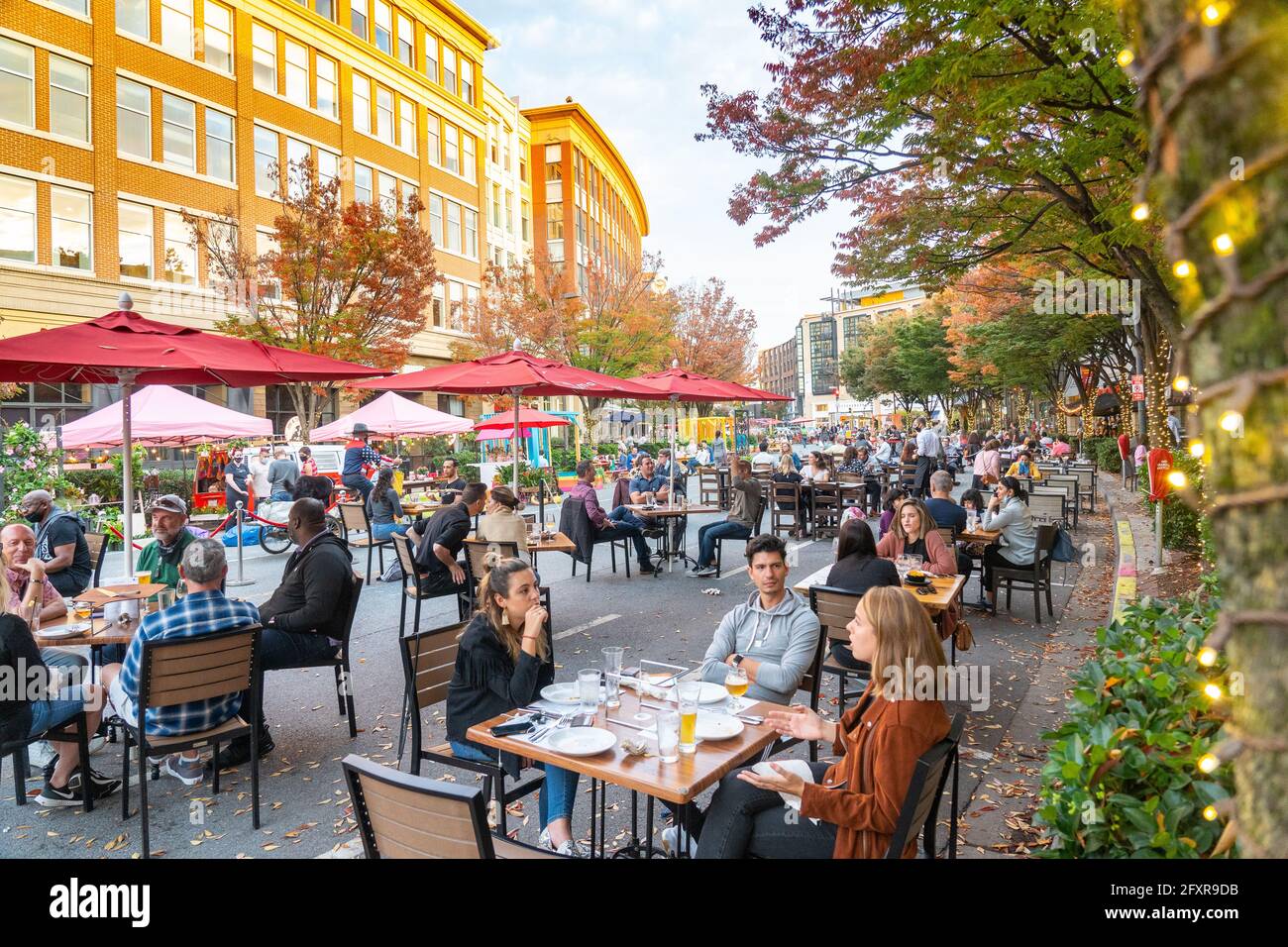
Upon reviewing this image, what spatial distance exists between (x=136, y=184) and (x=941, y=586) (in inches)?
1107

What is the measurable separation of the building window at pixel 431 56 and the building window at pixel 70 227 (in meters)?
20.0

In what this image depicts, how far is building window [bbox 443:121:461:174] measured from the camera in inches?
1571

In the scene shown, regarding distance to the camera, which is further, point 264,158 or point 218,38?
point 264,158

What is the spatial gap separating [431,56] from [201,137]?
15.6 metres

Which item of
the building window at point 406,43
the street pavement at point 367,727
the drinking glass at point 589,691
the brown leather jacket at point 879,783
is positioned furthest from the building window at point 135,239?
the brown leather jacket at point 879,783

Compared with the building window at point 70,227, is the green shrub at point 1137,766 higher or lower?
lower

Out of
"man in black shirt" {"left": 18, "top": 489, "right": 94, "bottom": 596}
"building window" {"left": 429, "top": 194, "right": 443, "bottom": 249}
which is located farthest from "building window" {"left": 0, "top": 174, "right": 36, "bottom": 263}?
"man in black shirt" {"left": 18, "top": 489, "right": 94, "bottom": 596}

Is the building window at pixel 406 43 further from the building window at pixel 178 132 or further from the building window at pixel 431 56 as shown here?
the building window at pixel 178 132

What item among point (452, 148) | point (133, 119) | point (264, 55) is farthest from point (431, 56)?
point (133, 119)

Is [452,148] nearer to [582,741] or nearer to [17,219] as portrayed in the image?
[17,219]

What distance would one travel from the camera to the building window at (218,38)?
27.6 m

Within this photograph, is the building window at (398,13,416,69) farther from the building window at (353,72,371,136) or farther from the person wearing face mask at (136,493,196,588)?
the person wearing face mask at (136,493,196,588)

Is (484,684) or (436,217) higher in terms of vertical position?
(436,217)

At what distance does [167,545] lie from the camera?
711 cm
